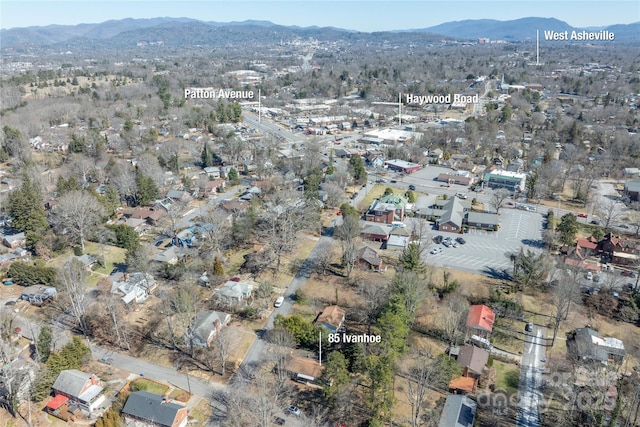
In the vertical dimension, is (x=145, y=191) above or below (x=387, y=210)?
above

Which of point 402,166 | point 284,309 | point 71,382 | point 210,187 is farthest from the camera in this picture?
point 402,166

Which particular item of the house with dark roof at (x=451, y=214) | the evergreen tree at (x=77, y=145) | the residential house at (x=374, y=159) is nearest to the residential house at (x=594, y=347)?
the house with dark roof at (x=451, y=214)

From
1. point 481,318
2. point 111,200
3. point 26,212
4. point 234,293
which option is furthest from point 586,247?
point 26,212

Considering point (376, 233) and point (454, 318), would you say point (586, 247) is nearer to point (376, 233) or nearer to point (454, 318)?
point (376, 233)

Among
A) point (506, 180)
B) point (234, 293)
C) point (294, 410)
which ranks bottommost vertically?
point (294, 410)

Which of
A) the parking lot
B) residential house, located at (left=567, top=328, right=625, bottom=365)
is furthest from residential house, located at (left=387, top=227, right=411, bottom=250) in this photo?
residential house, located at (left=567, top=328, right=625, bottom=365)

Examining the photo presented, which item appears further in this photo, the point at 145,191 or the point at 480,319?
the point at 145,191
